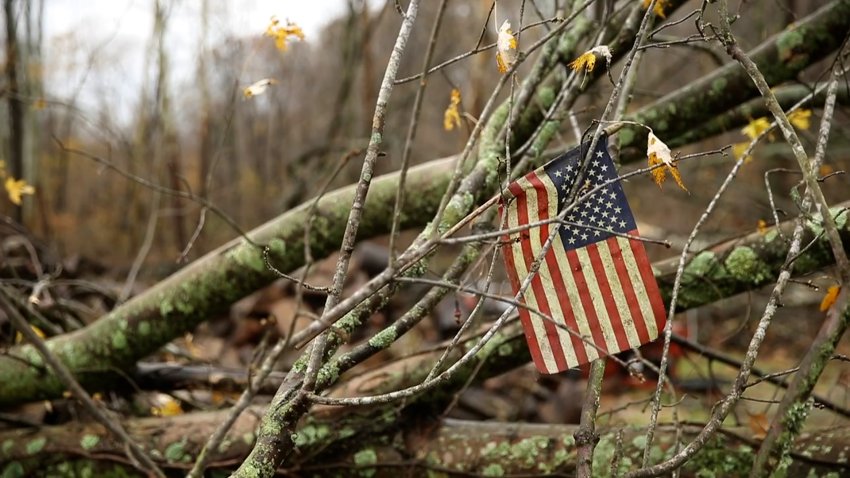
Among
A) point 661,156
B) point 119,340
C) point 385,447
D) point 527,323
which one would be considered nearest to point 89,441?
point 119,340

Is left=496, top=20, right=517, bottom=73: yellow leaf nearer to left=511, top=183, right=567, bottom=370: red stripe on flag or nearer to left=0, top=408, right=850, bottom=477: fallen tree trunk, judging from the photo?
left=511, top=183, right=567, bottom=370: red stripe on flag

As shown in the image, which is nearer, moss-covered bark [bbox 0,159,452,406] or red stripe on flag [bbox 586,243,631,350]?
red stripe on flag [bbox 586,243,631,350]

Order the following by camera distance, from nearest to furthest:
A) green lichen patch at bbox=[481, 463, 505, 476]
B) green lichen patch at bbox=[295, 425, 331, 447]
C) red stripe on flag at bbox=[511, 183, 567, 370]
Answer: red stripe on flag at bbox=[511, 183, 567, 370] < green lichen patch at bbox=[481, 463, 505, 476] < green lichen patch at bbox=[295, 425, 331, 447]

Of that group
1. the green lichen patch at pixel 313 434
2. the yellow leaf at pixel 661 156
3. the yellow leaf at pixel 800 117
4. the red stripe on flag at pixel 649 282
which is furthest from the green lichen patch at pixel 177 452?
the yellow leaf at pixel 800 117

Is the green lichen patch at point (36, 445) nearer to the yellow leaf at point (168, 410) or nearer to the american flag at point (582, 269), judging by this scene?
the yellow leaf at point (168, 410)

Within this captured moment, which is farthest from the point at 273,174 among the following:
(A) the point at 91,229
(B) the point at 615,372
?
(B) the point at 615,372

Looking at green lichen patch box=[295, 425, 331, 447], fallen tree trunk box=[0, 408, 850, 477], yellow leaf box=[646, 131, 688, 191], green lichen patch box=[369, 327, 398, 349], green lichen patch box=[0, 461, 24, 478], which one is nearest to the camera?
yellow leaf box=[646, 131, 688, 191]

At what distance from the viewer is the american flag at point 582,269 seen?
217 centimetres

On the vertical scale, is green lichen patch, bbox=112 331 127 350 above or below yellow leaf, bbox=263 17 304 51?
below

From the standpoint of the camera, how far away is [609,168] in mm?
2203

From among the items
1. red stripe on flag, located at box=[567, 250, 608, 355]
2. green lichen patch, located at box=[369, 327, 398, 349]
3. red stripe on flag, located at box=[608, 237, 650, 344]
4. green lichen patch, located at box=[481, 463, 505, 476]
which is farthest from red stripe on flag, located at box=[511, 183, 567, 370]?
green lichen patch, located at box=[481, 463, 505, 476]

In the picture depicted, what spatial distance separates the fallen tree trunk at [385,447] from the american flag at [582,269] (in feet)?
2.57

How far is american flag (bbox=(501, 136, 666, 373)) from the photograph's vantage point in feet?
7.11

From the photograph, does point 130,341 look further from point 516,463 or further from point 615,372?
point 615,372
